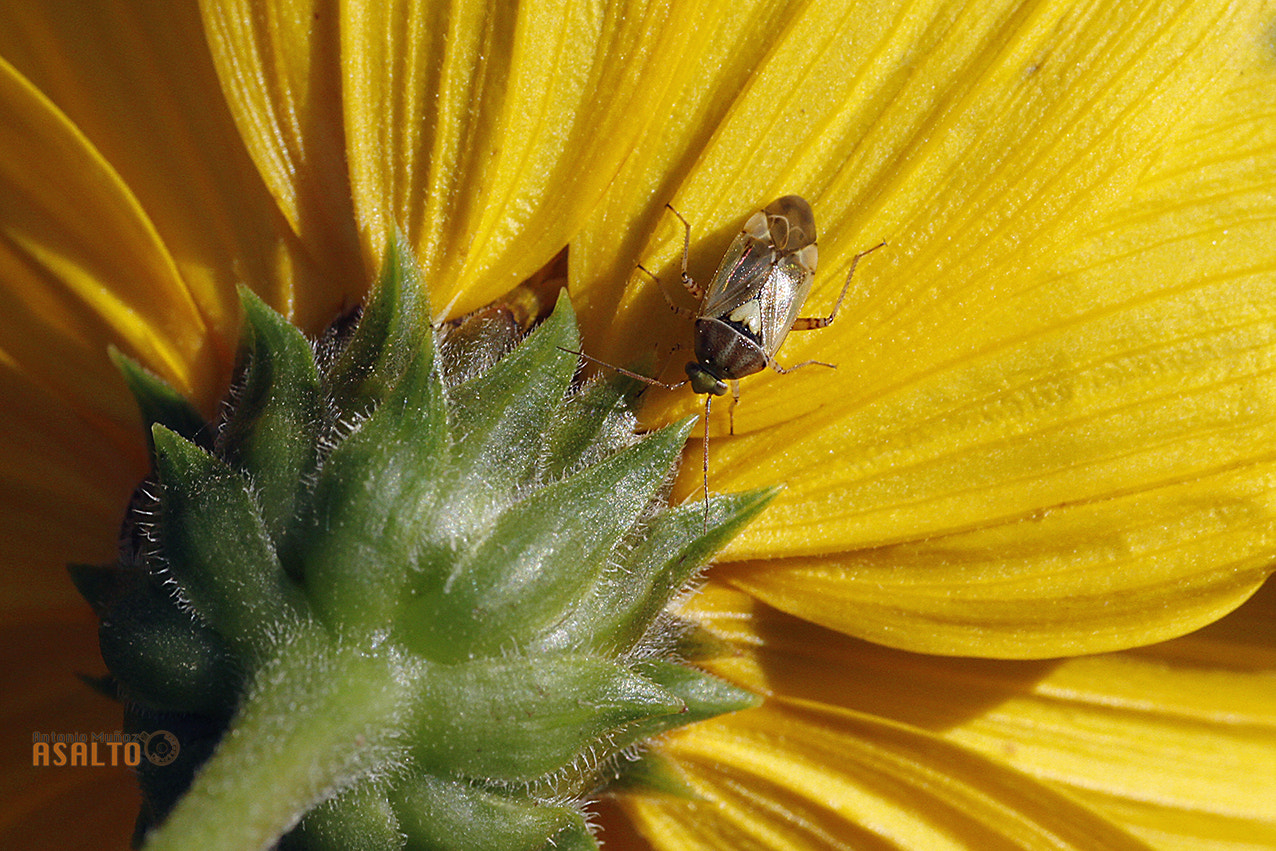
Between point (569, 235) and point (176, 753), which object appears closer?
point (176, 753)

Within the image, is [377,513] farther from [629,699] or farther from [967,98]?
[967,98]

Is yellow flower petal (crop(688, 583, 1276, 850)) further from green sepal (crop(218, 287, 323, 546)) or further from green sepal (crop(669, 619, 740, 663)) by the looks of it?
green sepal (crop(218, 287, 323, 546))

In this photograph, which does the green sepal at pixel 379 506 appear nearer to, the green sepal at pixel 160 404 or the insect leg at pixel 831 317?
the green sepal at pixel 160 404

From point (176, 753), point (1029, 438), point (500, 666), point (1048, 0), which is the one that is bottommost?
point (176, 753)

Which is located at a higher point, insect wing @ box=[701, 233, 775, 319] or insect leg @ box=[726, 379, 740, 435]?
insect wing @ box=[701, 233, 775, 319]

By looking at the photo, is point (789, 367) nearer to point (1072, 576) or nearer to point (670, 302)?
point (670, 302)

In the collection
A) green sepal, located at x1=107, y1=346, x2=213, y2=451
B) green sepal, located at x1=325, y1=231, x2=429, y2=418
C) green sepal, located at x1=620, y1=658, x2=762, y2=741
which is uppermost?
green sepal, located at x1=325, y1=231, x2=429, y2=418

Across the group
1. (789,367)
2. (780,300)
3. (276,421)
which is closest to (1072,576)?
(789,367)

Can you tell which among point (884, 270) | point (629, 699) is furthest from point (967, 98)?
point (629, 699)

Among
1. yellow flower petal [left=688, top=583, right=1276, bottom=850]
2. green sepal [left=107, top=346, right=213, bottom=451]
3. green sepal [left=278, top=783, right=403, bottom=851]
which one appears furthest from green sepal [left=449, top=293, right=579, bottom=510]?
yellow flower petal [left=688, top=583, right=1276, bottom=850]
